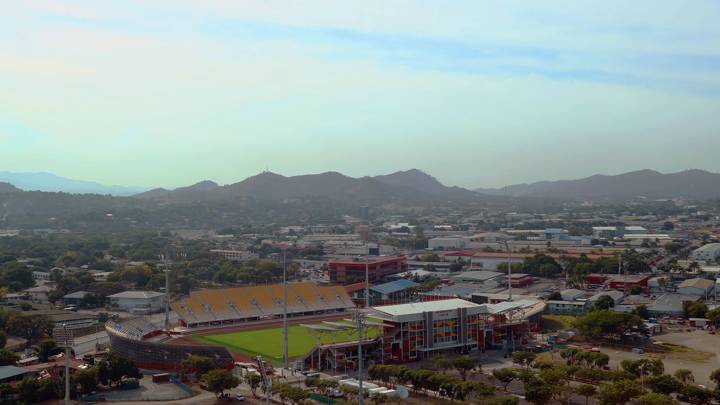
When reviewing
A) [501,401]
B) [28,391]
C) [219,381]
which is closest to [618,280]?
[501,401]

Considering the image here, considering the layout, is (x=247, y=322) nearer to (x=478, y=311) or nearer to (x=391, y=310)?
(x=391, y=310)

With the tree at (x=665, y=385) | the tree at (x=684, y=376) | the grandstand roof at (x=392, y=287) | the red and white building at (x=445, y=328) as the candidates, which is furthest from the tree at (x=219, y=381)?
the grandstand roof at (x=392, y=287)

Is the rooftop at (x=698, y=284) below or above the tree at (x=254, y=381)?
above

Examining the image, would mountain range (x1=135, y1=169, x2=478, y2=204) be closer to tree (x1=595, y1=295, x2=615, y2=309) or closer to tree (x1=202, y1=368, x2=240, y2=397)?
tree (x1=595, y1=295, x2=615, y2=309)

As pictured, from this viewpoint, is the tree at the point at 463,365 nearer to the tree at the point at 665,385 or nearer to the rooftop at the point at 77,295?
the tree at the point at 665,385

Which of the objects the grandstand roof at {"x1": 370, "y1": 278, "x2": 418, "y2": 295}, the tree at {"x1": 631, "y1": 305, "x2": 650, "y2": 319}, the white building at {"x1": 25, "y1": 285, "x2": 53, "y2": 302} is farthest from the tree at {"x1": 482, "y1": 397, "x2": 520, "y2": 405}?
the white building at {"x1": 25, "y1": 285, "x2": 53, "y2": 302}
